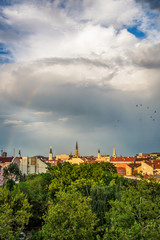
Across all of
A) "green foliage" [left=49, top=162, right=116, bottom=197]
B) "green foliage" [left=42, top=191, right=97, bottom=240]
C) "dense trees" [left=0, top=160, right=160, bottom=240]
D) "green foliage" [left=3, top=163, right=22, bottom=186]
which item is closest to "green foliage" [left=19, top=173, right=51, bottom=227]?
"dense trees" [left=0, top=160, right=160, bottom=240]

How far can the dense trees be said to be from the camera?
1822 centimetres

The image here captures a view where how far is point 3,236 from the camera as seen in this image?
18312 millimetres

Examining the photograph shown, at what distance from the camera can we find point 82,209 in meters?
21.5

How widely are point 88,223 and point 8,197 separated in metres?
15.8

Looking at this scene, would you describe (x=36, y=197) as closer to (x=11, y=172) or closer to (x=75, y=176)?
(x=75, y=176)

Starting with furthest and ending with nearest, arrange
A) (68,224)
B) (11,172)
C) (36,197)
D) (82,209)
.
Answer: (11,172) < (36,197) < (82,209) < (68,224)

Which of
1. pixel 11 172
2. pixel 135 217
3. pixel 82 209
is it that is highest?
pixel 11 172

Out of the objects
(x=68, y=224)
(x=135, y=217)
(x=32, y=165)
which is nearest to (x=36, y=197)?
(x=68, y=224)

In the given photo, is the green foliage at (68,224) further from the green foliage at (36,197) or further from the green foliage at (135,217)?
the green foliage at (36,197)

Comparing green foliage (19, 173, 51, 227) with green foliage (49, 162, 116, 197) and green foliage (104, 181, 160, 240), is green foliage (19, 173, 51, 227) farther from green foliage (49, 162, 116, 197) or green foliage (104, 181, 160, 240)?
green foliage (104, 181, 160, 240)

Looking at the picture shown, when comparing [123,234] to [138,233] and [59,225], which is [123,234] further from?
[59,225]

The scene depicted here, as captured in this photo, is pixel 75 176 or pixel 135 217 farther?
pixel 75 176

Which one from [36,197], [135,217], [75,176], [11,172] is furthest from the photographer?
[11,172]

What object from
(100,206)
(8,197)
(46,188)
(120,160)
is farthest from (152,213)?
(120,160)
